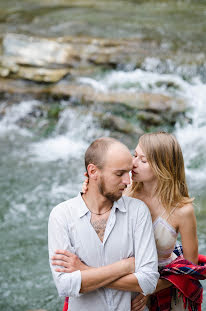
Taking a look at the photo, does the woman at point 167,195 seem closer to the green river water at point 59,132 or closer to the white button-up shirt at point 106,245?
the white button-up shirt at point 106,245

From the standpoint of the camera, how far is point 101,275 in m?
2.44

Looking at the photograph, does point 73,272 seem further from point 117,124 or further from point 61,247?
point 117,124

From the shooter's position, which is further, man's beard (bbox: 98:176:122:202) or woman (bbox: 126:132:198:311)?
woman (bbox: 126:132:198:311)

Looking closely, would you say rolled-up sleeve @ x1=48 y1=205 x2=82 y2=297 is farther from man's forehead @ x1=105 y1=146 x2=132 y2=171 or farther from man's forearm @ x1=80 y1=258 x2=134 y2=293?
man's forehead @ x1=105 y1=146 x2=132 y2=171

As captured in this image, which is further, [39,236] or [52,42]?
[52,42]

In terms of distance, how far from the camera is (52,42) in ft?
31.9

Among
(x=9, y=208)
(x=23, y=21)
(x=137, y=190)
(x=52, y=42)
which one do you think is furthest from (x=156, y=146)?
(x=23, y=21)

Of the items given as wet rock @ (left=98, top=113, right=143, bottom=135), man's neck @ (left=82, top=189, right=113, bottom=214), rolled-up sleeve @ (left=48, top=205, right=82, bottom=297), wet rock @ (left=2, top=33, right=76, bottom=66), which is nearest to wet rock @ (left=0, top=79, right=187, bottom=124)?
wet rock @ (left=98, top=113, right=143, bottom=135)

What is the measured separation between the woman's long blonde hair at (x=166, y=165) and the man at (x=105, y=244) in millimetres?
234

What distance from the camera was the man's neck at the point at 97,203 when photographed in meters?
2.59

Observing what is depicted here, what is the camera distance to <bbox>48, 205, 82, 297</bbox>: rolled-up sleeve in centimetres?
242

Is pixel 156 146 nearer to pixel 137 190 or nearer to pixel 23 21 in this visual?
pixel 137 190

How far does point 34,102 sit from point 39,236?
13.3 feet

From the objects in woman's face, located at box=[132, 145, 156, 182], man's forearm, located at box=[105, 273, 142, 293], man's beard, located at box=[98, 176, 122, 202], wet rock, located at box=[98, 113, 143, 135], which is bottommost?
man's forearm, located at box=[105, 273, 142, 293]
